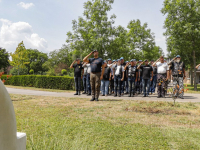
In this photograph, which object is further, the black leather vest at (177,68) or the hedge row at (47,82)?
the hedge row at (47,82)

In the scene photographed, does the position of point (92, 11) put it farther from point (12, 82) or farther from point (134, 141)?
point (134, 141)

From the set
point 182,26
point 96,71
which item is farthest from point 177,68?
point 182,26

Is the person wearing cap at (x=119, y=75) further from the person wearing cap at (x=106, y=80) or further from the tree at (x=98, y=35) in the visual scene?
the tree at (x=98, y=35)

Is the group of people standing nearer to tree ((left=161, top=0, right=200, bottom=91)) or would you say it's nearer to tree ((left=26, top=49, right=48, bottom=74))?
tree ((left=161, top=0, right=200, bottom=91))

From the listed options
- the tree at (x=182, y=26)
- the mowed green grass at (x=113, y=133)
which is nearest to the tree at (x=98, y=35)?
the tree at (x=182, y=26)

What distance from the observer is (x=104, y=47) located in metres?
22.4

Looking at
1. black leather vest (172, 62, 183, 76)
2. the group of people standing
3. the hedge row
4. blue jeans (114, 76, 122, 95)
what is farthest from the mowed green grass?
the hedge row

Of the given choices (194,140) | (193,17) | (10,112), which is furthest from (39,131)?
(193,17)

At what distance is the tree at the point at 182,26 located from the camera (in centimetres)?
1830

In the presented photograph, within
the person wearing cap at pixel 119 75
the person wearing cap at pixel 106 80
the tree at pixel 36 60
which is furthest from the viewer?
the tree at pixel 36 60

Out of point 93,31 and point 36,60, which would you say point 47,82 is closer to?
point 93,31

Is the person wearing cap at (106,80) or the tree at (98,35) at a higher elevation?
the tree at (98,35)

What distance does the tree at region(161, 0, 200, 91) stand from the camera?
18.3 m

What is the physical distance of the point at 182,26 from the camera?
18.6m
